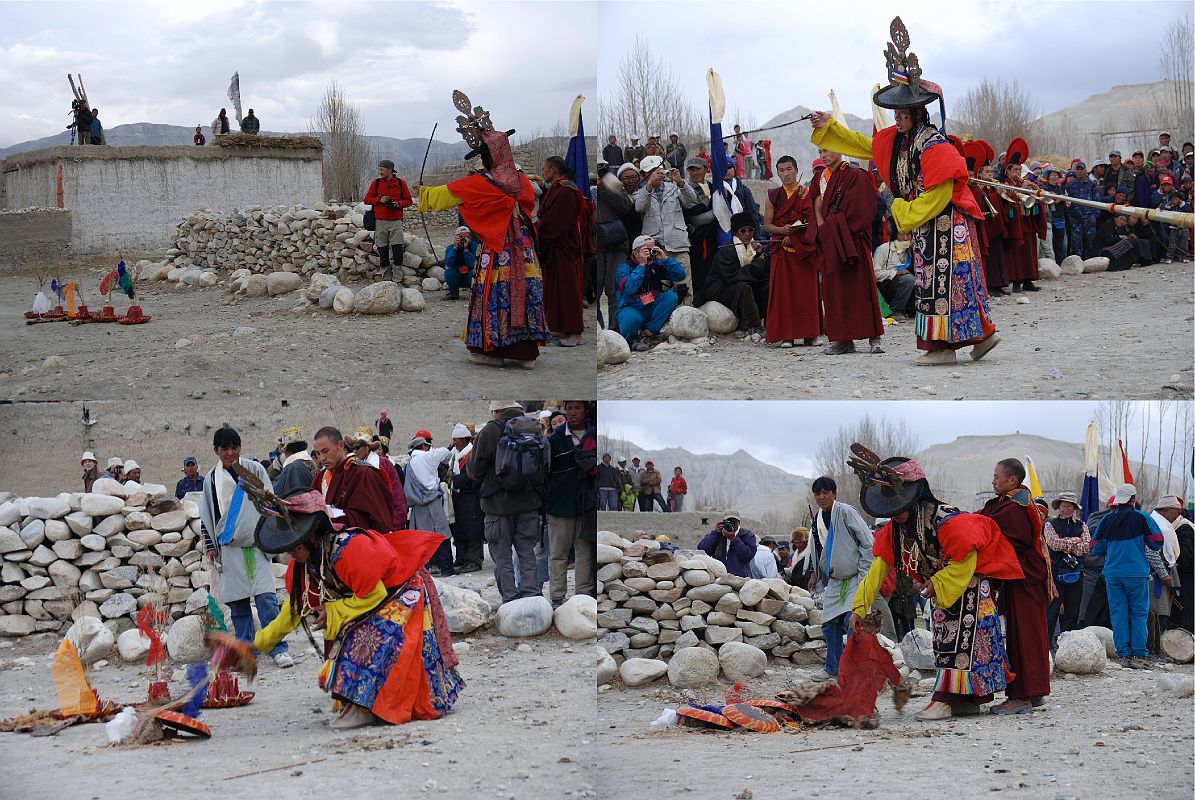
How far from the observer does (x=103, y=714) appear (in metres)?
5.14

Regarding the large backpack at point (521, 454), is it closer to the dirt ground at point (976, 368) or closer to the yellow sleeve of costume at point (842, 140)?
the dirt ground at point (976, 368)

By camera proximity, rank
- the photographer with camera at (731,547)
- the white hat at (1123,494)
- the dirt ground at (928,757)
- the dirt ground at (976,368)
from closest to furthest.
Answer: the dirt ground at (928,757)
the dirt ground at (976,368)
the photographer with camera at (731,547)
the white hat at (1123,494)

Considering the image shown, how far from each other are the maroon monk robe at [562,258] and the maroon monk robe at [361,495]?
9.42ft

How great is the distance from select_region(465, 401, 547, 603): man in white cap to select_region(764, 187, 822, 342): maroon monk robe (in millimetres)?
2070

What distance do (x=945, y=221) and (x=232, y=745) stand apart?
4.85 meters

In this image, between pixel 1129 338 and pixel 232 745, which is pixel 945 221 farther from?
pixel 232 745

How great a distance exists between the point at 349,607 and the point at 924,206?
4.02 m

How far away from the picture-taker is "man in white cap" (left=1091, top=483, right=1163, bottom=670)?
24.4 feet

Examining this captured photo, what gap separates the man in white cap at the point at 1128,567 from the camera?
743 centimetres

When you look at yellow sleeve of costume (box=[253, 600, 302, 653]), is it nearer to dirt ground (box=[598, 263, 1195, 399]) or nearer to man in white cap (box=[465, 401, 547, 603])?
man in white cap (box=[465, 401, 547, 603])

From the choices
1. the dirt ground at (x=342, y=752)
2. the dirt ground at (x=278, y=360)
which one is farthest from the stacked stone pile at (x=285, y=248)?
the dirt ground at (x=342, y=752)

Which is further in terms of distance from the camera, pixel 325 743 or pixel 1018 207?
pixel 1018 207

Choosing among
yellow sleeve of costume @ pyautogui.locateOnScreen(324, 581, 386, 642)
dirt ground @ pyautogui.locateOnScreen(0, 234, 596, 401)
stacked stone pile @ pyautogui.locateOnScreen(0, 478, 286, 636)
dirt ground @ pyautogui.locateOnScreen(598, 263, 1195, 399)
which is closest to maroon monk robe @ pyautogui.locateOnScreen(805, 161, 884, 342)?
dirt ground @ pyautogui.locateOnScreen(598, 263, 1195, 399)

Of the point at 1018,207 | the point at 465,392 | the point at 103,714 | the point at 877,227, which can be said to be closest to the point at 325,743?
the point at 103,714
